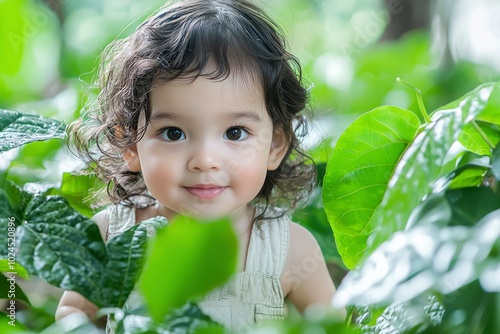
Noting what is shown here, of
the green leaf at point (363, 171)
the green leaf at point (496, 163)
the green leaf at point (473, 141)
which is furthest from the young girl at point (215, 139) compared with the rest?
the green leaf at point (496, 163)

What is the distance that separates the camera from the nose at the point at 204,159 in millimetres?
971

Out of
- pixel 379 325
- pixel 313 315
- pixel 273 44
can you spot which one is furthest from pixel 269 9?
pixel 313 315

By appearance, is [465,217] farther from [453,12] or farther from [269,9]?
[453,12]

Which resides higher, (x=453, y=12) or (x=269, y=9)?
(x=453, y=12)

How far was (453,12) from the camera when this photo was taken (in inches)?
124

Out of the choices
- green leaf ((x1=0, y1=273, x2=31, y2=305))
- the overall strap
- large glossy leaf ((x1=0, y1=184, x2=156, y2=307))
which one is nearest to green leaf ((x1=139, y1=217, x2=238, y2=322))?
large glossy leaf ((x1=0, y1=184, x2=156, y2=307))

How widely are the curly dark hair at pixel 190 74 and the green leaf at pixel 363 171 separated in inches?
6.3

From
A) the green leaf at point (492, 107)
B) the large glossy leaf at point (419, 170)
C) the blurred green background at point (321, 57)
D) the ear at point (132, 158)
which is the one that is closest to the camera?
the large glossy leaf at point (419, 170)

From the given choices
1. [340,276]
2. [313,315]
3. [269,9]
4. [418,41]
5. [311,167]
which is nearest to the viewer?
[313,315]

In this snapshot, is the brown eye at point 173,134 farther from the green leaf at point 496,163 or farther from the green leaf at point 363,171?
the green leaf at point 496,163

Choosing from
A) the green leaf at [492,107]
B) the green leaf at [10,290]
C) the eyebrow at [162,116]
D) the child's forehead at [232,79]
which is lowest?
the green leaf at [10,290]

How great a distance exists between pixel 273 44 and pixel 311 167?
0.23 metres

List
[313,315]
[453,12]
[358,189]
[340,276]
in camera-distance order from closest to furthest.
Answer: [313,315] < [358,189] < [340,276] < [453,12]

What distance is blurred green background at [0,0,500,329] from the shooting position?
1416mm
